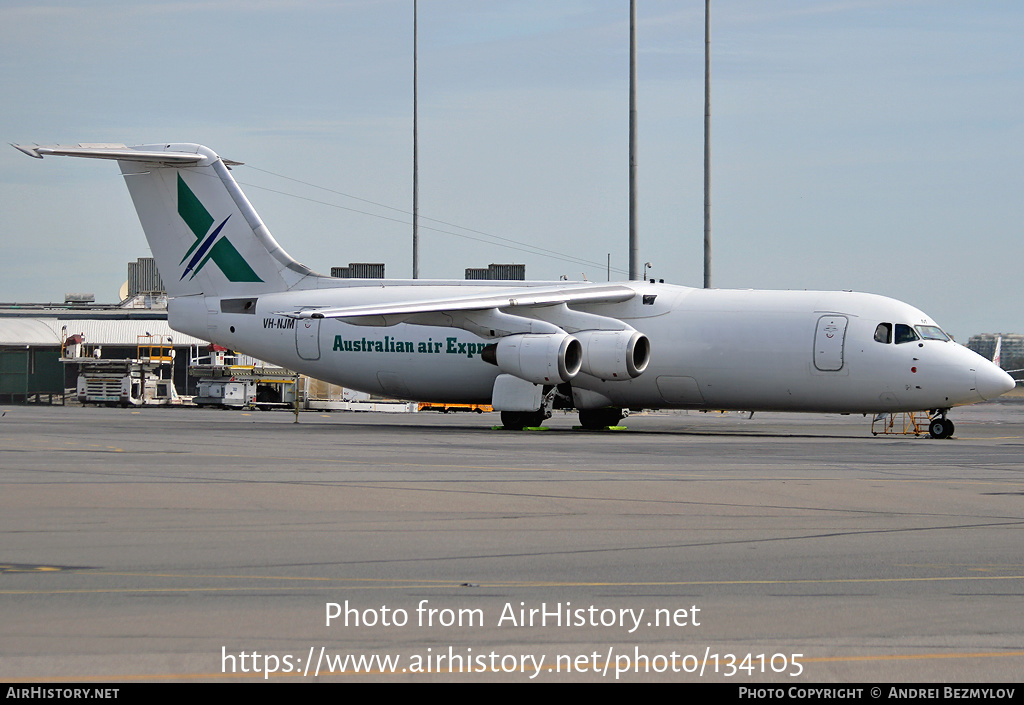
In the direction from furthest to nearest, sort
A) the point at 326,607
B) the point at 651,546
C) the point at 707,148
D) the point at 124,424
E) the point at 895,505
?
the point at 707,148 → the point at 124,424 → the point at 895,505 → the point at 651,546 → the point at 326,607

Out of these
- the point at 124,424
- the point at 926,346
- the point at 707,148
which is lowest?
the point at 124,424

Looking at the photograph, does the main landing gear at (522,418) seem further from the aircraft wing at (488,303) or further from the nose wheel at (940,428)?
the nose wheel at (940,428)

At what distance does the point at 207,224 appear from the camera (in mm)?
34750

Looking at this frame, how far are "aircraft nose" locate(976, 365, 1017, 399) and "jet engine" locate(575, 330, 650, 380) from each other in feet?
24.9

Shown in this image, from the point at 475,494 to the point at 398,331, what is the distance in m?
18.9

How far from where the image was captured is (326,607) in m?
7.72

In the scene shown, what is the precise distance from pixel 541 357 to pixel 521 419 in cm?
266

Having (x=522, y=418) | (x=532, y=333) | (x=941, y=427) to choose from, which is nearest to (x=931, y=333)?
(x=941, y=427)

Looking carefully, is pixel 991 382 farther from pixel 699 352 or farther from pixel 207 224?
pixel 207 224

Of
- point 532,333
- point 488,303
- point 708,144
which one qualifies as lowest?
point 532,333

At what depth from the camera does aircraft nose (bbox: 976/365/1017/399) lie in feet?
88.5

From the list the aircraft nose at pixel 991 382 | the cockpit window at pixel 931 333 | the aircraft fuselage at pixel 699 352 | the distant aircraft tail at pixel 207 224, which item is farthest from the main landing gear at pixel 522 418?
the aircraft nose at pixel 991 382
